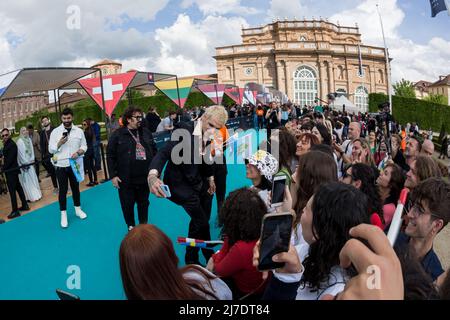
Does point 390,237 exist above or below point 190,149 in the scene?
below

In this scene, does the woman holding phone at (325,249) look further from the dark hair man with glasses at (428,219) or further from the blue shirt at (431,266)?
the dark hair man with glasses at (428,219)

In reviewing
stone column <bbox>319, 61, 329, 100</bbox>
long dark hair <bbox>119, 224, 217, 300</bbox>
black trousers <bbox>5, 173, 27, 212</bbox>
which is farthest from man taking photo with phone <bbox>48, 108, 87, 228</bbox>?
stone column <bbox>319, 61, 329, 100</bbox>

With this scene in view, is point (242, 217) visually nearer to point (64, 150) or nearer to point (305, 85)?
point (64, 150)

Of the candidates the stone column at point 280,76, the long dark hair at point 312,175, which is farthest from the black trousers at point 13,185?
the stone column at point 280,76

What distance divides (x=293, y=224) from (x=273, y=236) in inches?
51.4

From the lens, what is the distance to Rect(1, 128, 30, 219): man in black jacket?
6.39 meters

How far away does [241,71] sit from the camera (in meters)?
55.3

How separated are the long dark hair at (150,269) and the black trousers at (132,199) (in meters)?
3.32

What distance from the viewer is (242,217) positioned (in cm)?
233


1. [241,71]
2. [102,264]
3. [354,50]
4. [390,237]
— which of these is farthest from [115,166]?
[354,50]

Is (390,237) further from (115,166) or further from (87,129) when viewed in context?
(87,129)

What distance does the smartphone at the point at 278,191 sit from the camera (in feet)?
7.84
